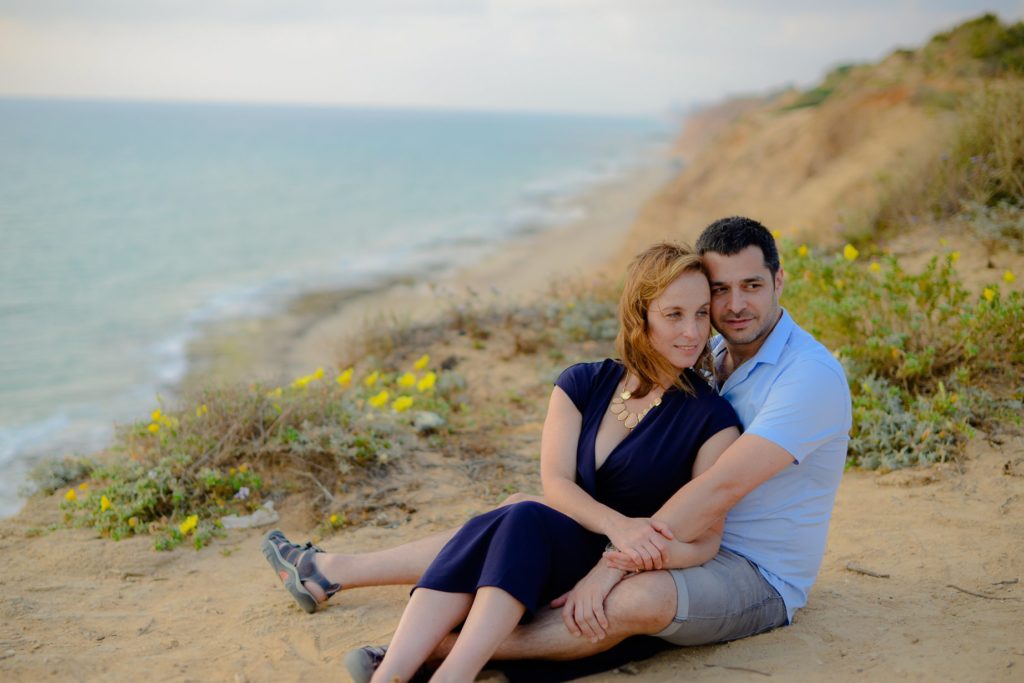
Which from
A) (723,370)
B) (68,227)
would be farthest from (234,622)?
(68,227)

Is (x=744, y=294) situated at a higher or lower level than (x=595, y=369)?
higher

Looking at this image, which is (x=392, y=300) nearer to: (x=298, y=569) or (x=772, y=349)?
(x=298, y=569)

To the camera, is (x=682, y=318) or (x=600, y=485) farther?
(x=600, y=485)

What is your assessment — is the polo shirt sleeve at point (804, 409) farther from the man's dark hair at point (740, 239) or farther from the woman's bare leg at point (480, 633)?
the woman's bare leg at point (480, 633)

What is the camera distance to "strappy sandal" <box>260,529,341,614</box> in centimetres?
374

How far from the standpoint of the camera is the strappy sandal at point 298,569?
3.74 meters

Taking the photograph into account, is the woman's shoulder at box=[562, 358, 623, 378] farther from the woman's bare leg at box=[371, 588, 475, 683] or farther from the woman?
the woman's bare leg at box=[371, 588, 475, 683]

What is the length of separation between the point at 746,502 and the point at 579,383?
2.49 ft

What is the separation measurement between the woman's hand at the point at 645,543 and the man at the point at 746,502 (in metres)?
0.03

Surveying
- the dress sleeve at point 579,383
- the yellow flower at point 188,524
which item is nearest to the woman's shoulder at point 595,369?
the dress sleeve at point 579,383

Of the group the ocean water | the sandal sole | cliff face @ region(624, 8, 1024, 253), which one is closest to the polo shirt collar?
the sandal sole

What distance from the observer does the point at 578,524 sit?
3074 mm

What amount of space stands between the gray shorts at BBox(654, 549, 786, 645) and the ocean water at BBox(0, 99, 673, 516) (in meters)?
4.28

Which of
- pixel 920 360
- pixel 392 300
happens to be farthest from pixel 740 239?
pixel 392 300
